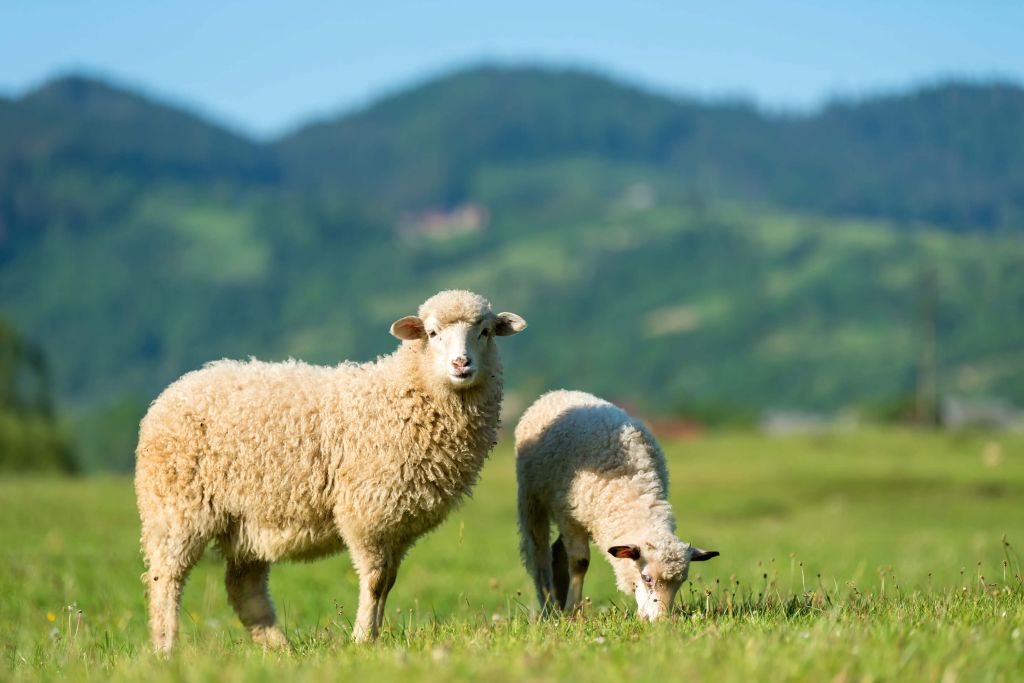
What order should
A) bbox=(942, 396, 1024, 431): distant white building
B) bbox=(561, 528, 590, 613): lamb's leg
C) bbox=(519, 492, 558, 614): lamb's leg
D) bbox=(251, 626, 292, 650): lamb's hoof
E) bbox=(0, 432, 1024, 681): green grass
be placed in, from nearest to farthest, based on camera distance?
bbox=(0, 432, 1024, 681): green grass, bbox=(251, 626, 292, 650): lamb's hoof, bbox=(561, 528, 590, 613): lamb's leg, bbox=(519, 492, 558, 614): lamb's leg, bbox=(942, 396, 1024, 431): distant white building

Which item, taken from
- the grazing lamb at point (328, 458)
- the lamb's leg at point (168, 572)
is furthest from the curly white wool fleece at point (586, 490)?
the lamb's leg at point (168, 572)

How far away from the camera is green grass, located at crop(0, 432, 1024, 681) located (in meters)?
5.86

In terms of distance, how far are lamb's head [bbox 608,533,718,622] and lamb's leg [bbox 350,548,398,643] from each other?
1.64m

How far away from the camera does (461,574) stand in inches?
695

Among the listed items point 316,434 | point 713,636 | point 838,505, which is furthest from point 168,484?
point 838,505

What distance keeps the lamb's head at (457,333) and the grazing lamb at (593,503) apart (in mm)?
1073

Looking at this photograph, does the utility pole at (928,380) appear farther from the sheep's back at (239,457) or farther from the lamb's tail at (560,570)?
the sheep's back at (239,457)

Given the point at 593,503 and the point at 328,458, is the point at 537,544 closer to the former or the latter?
the point at 593,503

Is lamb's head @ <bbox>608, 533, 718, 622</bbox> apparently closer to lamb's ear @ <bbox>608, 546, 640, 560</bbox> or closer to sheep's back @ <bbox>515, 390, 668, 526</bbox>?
lamb's ear @ <bbox>608, 546, 640, 560</bbox>

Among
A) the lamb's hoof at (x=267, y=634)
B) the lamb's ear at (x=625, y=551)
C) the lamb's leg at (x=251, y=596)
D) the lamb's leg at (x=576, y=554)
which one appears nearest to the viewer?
the lamb's ear at (x=625, y=551)

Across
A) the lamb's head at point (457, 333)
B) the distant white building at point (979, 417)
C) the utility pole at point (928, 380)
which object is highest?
the lamb's head at point (457, 333)

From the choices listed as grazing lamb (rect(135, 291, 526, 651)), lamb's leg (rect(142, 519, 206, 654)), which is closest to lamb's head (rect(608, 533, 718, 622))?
grazing lamb (rect(135, 291, 526, 651))

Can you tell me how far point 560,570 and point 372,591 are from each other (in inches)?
87.7

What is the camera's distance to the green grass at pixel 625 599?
5.86 metres
